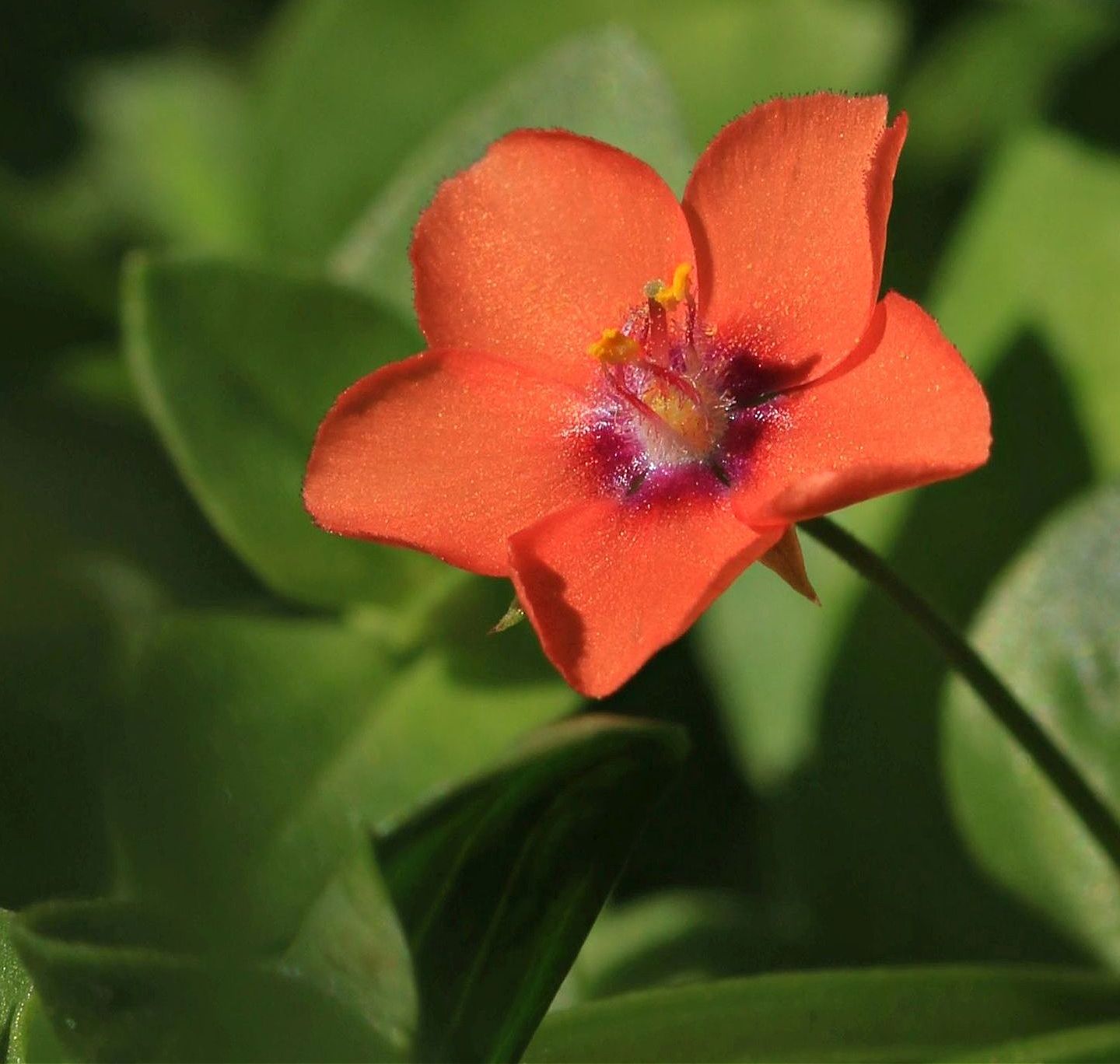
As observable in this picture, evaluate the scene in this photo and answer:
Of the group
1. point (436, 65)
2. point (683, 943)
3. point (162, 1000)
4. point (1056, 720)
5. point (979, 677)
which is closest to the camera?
point (162, 1000)

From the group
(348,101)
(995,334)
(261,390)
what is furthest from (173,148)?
(995,334)

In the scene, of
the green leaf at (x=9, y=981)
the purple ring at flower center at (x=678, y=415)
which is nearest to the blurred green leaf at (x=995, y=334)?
the purple ring at flower center at (x=678, y=415)

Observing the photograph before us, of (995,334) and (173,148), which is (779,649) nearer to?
(995,334)

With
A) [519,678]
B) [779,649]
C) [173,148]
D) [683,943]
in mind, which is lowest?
[683,943]

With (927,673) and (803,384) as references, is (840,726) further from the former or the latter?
(803,384)

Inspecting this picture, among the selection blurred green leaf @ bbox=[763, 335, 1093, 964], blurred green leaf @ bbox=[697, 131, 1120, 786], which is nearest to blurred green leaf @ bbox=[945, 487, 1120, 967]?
blurred green leaf @ bbox=[763, 335, 1093, 964]

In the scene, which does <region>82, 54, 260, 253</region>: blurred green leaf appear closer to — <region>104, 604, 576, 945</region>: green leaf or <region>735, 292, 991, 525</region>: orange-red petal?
<region>104, 604, 576, 945</region>: green leaf

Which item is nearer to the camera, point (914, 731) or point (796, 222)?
point (796, 222)

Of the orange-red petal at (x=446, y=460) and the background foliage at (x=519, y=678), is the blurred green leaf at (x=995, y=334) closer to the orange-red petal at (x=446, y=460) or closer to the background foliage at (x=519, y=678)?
the background foliage at (x=519, y=678)
